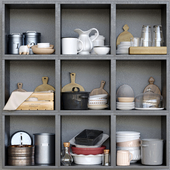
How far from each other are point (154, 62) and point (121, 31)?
0.39 metres

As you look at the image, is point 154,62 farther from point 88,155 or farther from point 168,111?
point 88,155

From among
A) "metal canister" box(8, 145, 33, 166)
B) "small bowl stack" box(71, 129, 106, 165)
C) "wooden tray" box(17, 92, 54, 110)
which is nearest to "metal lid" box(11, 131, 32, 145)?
"metal canister" box(8, 145, 33, 166)

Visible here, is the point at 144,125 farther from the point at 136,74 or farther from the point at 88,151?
the point at 88,151

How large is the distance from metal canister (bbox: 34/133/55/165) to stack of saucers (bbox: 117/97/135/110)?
1.92ft

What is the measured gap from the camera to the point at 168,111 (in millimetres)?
2102

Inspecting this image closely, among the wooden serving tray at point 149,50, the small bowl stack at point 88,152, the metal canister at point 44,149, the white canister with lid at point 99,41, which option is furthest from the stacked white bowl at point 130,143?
the white canister with lid at point 99,41

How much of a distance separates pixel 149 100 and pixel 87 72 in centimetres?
58

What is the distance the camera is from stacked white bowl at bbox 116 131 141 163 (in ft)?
7.18

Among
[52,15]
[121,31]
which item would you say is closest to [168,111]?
[121,31]

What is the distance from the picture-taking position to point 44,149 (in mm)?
2174

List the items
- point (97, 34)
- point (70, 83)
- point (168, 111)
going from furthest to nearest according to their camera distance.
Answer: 1. point (70, 83)
2. point (97, 34)
3. point (168, 111)

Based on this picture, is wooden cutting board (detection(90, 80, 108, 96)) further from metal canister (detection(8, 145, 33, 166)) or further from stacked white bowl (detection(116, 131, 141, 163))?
metal canister (detection(8, 145, 33, 166))

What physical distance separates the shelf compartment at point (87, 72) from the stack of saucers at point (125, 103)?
11.3 inches

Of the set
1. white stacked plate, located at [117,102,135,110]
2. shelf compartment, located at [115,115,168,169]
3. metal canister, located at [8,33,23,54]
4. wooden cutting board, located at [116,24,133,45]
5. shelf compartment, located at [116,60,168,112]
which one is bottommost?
shelf compartment, located at [115,115,168,169]
